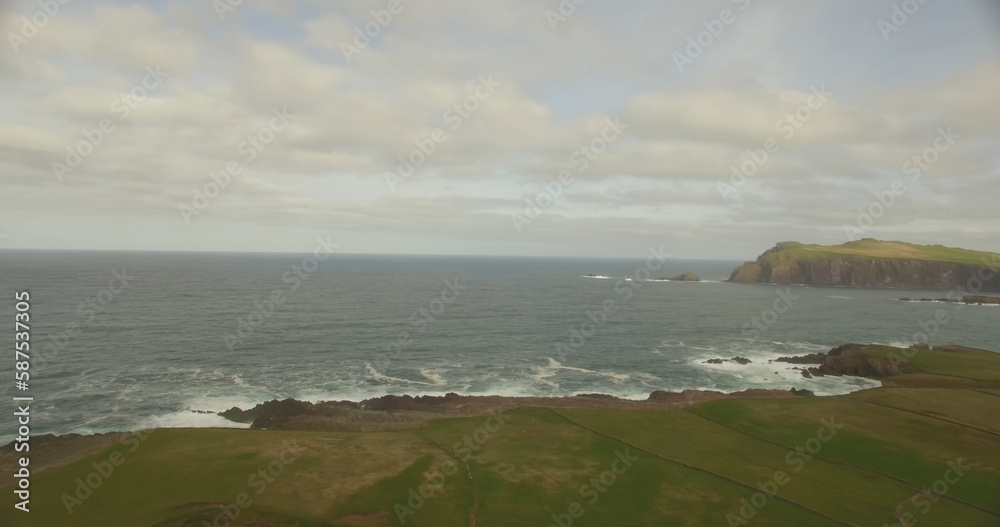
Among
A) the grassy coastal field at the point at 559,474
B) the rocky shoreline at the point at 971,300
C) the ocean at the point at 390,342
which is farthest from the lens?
the rocky shoreline at the point at 971,300

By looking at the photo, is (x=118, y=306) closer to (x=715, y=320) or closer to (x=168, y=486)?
(x=168, y=486)

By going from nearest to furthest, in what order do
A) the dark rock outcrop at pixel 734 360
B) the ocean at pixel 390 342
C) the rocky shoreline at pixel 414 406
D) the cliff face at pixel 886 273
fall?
1. the rocky shoreline at pixel 414 406
2. the ocean at pixel 390 342
3. the dark rock outcrop at pixel 734 360
4. the cliff face at pixel 886 273

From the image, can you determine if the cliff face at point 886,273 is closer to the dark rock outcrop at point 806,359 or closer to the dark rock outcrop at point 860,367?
the dark rock outcrop at point 806,359

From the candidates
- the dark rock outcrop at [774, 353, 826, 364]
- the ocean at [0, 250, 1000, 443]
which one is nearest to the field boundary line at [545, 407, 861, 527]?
the ocean at [0, 250, 1000, 443]

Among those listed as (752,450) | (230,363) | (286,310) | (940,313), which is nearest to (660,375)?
(752,450)

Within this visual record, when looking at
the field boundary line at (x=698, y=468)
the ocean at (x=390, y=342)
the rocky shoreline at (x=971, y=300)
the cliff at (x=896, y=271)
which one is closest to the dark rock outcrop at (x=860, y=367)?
the ocean at (x=390, y=342)

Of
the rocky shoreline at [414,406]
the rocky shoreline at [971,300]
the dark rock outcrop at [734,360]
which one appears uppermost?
the rocky shoreline at [971,300]
